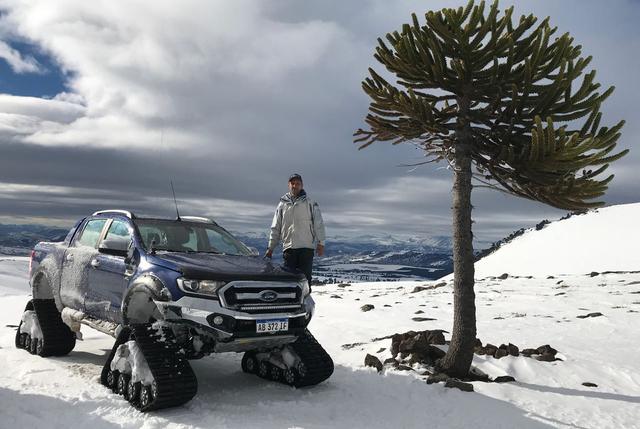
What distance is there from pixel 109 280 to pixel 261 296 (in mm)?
2161

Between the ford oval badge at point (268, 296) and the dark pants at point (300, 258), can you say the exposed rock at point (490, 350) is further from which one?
the ford oval badge at point (268, 296)

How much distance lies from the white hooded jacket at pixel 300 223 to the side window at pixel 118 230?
2383 millimetres

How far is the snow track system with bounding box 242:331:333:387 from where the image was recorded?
623 cm

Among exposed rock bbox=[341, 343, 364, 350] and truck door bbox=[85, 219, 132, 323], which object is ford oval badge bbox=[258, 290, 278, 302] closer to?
truck door bbox=[85, 219, 132, 323]

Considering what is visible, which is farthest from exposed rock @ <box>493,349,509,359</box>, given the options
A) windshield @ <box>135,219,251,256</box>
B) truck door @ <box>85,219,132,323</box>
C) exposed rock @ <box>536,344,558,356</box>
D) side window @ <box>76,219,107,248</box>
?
side window @ <box>76,219,107,248</box>

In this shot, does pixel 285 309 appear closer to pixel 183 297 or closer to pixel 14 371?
pixel 183 297

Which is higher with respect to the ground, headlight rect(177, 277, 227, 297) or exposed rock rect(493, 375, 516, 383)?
headlight rect(177, 277, 227, 297)

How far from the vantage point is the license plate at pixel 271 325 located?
5422 mm

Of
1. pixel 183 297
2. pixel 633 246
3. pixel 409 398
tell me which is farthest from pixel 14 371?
pixel 633 246

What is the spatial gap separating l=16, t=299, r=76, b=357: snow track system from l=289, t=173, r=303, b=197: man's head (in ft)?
13.5

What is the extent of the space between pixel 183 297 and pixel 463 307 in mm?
3817

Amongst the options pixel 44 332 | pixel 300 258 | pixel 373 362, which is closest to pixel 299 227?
pixel 300 258

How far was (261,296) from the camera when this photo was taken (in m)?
5.50

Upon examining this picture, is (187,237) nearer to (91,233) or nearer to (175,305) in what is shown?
(91,233)
